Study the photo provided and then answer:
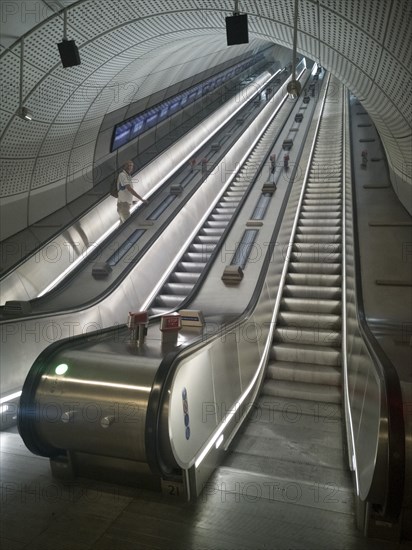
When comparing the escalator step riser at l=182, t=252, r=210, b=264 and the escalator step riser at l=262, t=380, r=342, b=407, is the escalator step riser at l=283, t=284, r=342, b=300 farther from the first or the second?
the escalator step riser at l=262, t=380, r=342, b=407

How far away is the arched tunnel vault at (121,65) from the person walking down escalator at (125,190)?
1578 millimetres

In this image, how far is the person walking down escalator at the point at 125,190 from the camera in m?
8.09

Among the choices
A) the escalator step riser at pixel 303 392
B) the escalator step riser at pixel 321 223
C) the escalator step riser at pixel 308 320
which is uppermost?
the escalator step riser at pixel 321 223

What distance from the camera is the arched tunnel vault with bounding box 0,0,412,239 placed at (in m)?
5.09

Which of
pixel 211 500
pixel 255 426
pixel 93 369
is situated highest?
pixel 93 369

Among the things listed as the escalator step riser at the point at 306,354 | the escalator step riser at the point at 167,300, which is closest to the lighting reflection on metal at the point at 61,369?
the escalator step riser at the point at 306,354

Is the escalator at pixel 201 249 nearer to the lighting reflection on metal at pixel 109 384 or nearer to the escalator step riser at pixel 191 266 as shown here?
the escalator step riser at pixel 191 266

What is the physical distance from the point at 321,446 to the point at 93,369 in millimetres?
2618

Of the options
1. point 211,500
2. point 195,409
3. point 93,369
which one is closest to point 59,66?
point 93,369

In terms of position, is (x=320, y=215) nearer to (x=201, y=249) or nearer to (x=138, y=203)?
(x=201, y=249)

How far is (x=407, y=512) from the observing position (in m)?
2.69

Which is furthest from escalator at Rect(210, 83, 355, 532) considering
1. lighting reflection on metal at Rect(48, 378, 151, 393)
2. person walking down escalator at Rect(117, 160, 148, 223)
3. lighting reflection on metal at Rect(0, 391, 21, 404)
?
person walking down escalator at Rect(117, 160, 148, 223)

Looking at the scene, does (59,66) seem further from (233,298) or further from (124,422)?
(124,422)

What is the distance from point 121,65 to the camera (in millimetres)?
8156
